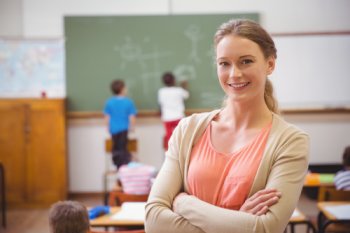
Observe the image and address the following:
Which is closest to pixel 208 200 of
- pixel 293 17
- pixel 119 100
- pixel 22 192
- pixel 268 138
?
pixel 268 138

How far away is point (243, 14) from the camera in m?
6.28

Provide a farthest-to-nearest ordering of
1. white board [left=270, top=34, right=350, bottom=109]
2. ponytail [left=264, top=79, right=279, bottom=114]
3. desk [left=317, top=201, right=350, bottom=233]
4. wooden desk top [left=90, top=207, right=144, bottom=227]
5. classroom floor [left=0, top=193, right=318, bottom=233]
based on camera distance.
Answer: white board [left=270, top=34, right=350, bottom=109] < classroom floor [left=0, top=193, right=318, bottom=233] < desk [left=317, top=201, right=350, bottom=233] < wooden desk top [left=90, top=207, right=144, bottom=227] < ponytail [left=264, top=79, right=279, bottom=114]

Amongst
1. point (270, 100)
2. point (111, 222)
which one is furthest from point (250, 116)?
point (111, 222)

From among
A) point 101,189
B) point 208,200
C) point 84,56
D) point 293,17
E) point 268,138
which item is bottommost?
point 101,189

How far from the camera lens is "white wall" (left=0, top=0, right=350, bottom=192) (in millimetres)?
6270

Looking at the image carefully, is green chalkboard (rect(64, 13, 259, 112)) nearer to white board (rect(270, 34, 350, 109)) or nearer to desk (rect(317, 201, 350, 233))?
white board (rect(270, 34, 350, 109))

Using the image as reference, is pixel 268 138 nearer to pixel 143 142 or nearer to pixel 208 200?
pixel 208 200

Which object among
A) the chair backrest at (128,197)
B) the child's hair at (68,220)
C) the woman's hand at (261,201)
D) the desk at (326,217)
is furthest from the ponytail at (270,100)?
the chair backrest at (128,197)

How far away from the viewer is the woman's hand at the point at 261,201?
1343 mm

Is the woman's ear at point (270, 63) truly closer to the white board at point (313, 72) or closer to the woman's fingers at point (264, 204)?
the woman's fingers at point (264, 204)

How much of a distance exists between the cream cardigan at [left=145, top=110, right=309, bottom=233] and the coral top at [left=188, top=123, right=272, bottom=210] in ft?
0.08

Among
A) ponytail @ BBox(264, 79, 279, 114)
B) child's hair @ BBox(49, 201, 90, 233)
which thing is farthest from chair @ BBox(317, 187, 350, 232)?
ponytail @ BBox(264, 79, 279, 114)

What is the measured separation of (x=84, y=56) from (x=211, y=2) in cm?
183

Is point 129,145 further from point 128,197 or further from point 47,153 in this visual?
point 128,197
